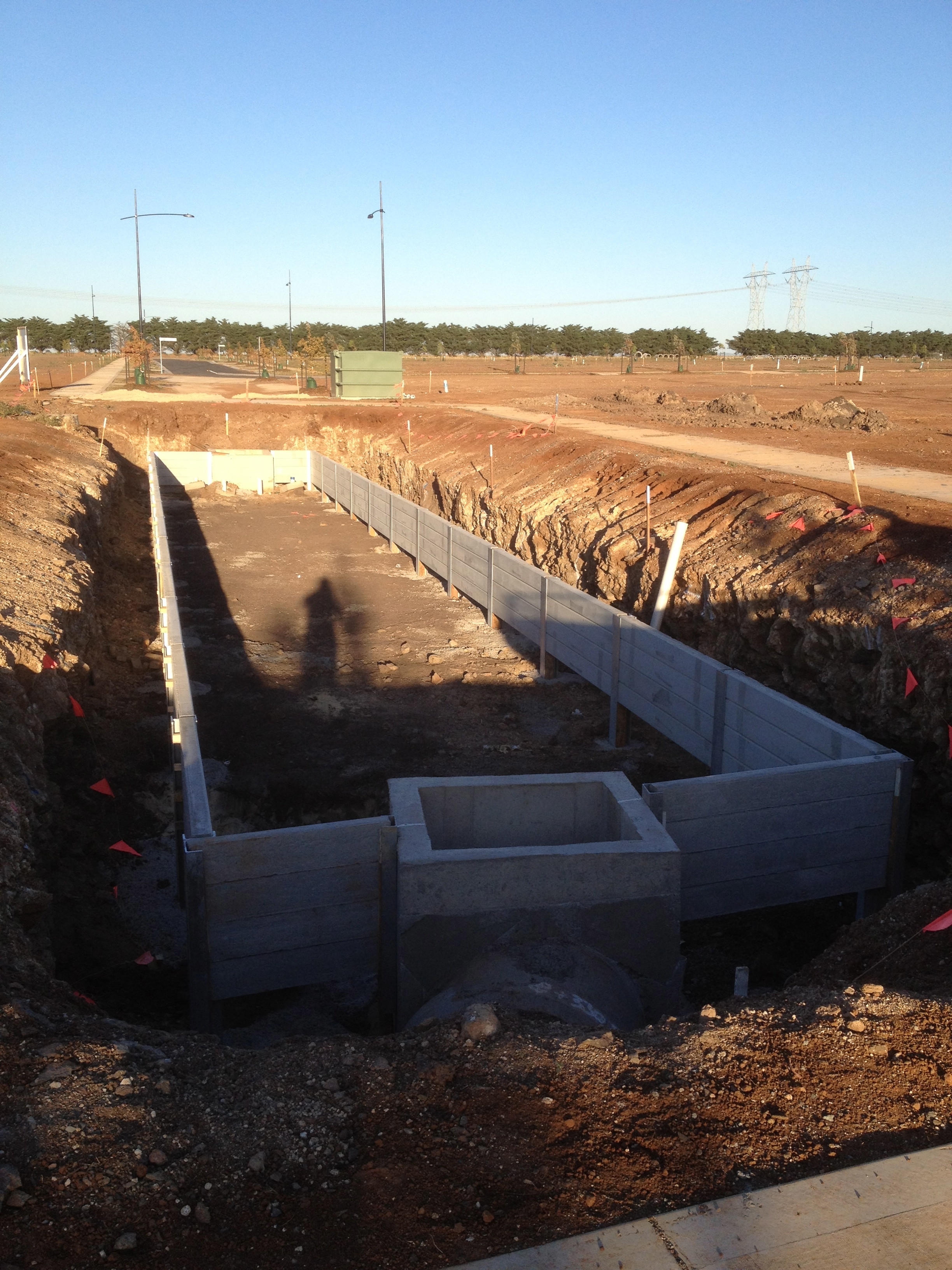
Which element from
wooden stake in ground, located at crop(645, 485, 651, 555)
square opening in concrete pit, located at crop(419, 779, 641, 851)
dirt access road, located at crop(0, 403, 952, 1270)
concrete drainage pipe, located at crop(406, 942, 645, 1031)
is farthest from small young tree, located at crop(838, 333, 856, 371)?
dirt access road, located at crop(0, 403, 952, 1270)

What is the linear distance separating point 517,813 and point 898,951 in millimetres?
2620

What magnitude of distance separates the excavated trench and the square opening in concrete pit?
1.36m

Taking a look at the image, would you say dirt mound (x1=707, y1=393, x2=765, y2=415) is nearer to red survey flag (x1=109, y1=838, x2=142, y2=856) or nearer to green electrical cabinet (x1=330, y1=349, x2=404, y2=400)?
green electrical cabinet (x1=330, y1=349, x2=404, y2=400)

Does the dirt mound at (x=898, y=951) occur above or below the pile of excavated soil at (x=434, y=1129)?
below

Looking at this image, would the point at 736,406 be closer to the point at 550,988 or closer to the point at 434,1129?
the point at 550,988

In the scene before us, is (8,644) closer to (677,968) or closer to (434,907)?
(434,907)

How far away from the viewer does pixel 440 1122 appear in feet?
11.7

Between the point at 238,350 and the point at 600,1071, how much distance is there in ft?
351

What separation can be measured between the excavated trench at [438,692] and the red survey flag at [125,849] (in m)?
Answer: 0.11

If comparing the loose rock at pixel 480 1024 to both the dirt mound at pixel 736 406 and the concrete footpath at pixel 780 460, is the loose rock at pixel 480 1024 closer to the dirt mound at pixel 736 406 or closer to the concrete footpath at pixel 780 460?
the concrete footpath at pixel 780 460

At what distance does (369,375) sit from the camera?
38062 mm

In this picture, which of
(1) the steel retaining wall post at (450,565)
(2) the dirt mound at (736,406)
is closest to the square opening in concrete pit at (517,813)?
(1) the steel retaining wall post at (450,565)

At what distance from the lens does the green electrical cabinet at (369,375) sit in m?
37.7

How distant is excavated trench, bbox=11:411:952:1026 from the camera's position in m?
7.54
